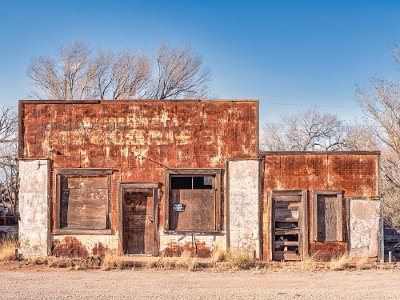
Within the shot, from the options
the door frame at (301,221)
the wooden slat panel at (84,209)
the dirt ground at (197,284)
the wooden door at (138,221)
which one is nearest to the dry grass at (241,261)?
the dirt ground at (197,284)

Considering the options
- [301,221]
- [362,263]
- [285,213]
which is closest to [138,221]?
[285,213]

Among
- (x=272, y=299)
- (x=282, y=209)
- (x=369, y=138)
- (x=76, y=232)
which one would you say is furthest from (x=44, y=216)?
(x=369, y=138)

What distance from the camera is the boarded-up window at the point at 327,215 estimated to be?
16188 mm

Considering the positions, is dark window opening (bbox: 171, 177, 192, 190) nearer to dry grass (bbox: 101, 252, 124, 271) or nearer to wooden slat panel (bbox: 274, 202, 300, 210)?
wooden slat panel (bbox: 274, 202, 300, 210)

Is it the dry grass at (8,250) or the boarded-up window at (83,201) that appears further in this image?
the boarded-up window at (83,201)

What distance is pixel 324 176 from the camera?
1627 centimetres

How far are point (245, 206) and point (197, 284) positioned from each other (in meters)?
4.27

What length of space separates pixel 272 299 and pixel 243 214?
563 cm

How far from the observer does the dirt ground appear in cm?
1109

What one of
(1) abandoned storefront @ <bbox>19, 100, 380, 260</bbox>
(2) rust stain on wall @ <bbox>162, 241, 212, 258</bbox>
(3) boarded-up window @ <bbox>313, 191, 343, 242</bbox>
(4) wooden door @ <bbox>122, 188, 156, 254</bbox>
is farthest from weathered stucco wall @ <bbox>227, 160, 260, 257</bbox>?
(4) wooden door @ <bbox>122, 188, 156, 254</bbox>

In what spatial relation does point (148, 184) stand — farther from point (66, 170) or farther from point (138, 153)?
point (66, 170)

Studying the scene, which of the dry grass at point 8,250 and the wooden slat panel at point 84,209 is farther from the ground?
the wooden slat panel at point 84,209

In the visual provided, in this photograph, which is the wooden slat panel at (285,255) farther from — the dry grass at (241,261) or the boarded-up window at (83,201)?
the boarded-up window at (83,201)

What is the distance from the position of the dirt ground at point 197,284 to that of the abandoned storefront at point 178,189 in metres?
1.89
